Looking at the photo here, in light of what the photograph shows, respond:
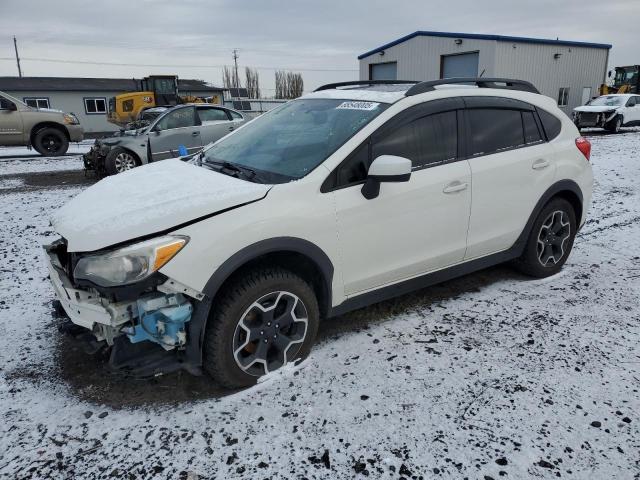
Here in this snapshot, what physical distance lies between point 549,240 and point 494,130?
1.23 meters

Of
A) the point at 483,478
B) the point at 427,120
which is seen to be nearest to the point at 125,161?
the point at 427,120

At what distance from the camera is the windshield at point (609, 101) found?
66.5 ft

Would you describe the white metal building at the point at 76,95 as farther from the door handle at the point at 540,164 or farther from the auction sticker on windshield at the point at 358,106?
the door handle at the point at 540,164

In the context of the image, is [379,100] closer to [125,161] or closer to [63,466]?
[63,466]

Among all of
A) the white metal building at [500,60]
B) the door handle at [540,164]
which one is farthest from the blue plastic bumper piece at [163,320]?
the white metal building at [500,60]

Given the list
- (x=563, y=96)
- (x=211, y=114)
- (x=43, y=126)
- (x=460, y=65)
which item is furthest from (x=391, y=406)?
(x=563, y=96)

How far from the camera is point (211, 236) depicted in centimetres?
248

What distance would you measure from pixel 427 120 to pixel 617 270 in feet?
8.72

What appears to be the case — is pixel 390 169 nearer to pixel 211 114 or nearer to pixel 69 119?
pixel 211 114

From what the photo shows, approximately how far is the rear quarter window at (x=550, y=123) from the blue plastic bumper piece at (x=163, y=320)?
3380 millimetres

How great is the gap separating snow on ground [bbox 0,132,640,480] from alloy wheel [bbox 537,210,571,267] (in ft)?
1.39

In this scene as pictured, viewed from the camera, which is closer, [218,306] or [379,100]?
[218,306]

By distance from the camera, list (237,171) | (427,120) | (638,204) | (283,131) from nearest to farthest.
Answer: (237,171) < (427,120) < (283,131) < (638,204)

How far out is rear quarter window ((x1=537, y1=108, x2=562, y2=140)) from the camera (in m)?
4.08
